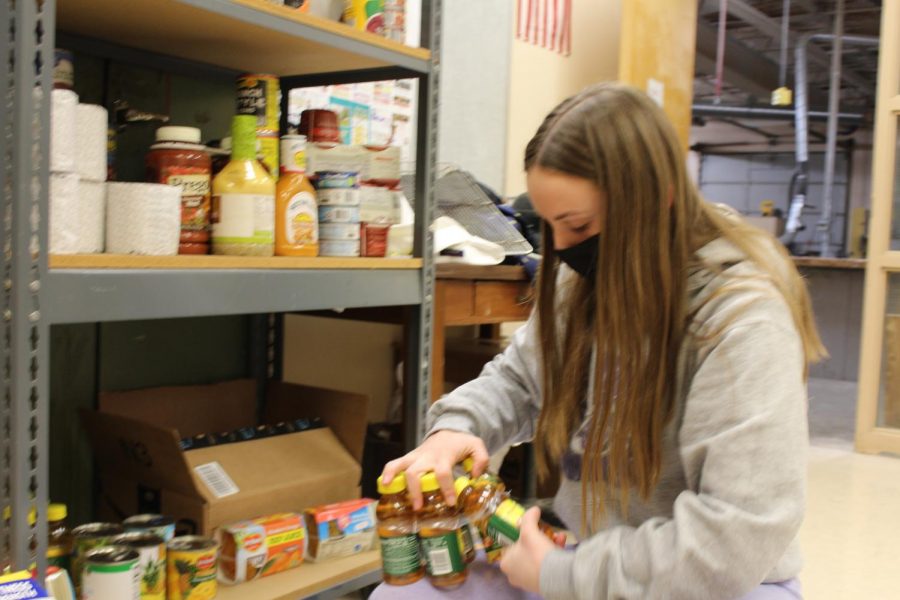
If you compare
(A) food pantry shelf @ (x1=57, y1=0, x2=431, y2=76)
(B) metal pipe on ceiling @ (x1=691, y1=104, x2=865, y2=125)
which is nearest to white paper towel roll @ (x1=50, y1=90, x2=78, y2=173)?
(A) food pantry shelf @ (x1=57, y1=0, x2=431, y2=76)

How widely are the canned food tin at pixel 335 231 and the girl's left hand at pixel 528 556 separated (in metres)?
0.82

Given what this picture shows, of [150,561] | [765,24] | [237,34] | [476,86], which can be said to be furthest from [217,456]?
[765,24]

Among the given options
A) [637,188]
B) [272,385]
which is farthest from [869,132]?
[637,188]

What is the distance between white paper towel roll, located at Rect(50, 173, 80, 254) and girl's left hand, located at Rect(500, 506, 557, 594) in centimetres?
79

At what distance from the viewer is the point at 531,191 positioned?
1.21 meters

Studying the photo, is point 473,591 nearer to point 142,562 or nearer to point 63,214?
point 142,562

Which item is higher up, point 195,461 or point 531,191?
point 531,191

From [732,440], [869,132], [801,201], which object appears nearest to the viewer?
[732,440]

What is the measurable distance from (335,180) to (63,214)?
59 centimetres

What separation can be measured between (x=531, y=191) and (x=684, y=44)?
122 inches

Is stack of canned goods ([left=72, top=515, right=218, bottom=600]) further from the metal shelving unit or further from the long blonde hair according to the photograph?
the long blonde hair

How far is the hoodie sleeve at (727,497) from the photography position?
1.00 meters

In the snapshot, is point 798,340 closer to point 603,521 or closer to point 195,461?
point 603,521

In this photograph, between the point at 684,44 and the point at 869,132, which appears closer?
the point at 684,44
